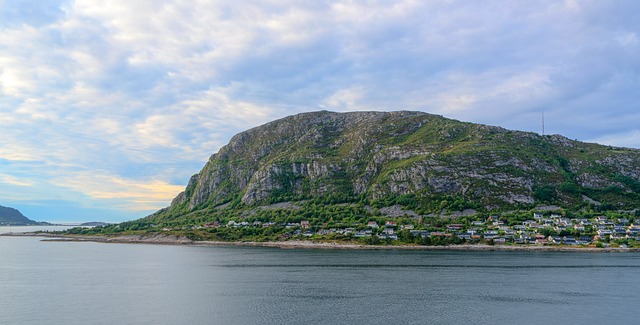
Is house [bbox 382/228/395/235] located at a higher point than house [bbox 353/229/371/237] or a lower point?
higher

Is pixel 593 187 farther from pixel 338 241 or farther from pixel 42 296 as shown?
pixel 42 296

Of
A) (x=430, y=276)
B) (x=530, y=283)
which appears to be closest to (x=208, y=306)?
(x=430, y=276)

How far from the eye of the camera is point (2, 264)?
96812 millimetres

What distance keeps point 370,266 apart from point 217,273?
2907 cm

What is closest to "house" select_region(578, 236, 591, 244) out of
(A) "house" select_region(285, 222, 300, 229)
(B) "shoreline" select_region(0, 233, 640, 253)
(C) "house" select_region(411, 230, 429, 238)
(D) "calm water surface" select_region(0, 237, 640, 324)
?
(B) "shoreline" select_region(0, 233, 640, 253)

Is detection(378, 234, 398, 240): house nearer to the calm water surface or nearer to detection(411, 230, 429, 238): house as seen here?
detection(411, 230, 429, 238): house

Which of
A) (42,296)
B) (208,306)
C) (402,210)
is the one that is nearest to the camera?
(208,306)

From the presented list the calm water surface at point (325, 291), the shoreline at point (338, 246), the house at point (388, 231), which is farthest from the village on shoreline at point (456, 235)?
the calm water surface at point (325, 291)

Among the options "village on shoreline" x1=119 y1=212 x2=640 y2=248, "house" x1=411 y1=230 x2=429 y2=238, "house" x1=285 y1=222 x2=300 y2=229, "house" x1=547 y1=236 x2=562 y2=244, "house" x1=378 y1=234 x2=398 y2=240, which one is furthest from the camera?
"house" x1=285 y1=222 x2=300 y2=229

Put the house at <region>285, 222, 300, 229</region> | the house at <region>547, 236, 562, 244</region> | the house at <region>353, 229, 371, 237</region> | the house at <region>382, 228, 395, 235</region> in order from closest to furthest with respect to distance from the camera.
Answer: the house at <region>547, 236, 562, 244</region> → the house at <region>353, 229, 371, 237</region> → the house at <region>382, 228, 395, 235</region> → the house at <region>285, 222, 300, 229</region>

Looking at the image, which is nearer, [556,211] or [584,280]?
[584,280]

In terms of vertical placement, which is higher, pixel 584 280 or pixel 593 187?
pixel 593 187

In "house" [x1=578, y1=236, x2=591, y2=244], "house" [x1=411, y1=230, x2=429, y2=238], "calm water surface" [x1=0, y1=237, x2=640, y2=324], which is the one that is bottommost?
"calm water surface" [x1=0, y1=237, x2=640, y2=324]

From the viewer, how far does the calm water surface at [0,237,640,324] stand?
49.6 meters
